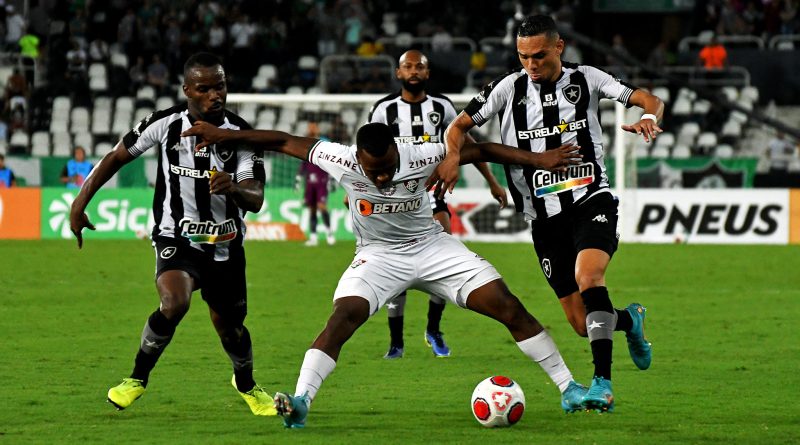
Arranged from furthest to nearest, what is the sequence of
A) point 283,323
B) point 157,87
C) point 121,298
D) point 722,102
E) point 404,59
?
point 157,87
point 722,102
point 121,298
point 283,323
point 404,59

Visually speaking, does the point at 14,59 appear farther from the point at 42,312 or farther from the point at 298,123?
the point at 42,312

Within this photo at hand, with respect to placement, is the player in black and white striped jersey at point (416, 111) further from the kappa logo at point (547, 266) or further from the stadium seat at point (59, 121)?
the stadium seat at point (59, 121)

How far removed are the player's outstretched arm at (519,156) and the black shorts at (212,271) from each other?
1.45 meters

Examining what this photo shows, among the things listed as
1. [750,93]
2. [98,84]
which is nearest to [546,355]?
[750,93]

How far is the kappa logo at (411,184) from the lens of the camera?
A: 24.6 feet

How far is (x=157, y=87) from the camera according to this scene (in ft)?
96.2

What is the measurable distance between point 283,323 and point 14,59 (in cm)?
1985

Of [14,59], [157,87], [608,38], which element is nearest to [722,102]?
[608,38]

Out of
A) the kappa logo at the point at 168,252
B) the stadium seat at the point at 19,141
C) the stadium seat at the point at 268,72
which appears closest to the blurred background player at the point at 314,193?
the stadium seat at the point at 268,72

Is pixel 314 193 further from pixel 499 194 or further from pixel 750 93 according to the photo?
pixel 499 194

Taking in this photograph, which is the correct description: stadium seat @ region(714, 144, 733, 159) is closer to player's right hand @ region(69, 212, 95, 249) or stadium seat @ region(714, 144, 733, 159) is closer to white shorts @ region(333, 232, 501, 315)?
white shorts @ region(333, 232, 501, 315)

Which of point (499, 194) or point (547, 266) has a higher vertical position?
point (499, 194)

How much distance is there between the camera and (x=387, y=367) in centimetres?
995

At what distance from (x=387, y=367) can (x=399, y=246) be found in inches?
98.1
